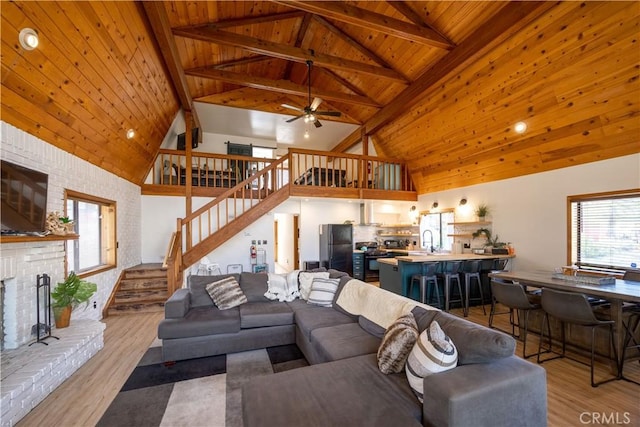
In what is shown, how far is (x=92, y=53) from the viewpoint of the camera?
305 centimetres

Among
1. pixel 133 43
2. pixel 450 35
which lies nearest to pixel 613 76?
pixel 450 35

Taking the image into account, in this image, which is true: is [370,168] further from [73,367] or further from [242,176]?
[73,367]

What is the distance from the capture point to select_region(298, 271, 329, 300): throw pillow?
13.0ft

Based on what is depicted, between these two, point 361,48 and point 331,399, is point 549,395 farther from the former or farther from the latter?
point 361,48

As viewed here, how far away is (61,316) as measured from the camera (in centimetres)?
331

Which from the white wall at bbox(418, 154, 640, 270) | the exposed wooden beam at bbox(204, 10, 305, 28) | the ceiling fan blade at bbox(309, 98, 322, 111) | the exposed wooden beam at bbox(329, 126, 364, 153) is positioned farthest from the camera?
the exposed wooden beam at bbox(329, 126, 364, 153)

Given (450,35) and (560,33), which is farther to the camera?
(450,35)

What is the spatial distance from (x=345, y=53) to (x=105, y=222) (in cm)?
619

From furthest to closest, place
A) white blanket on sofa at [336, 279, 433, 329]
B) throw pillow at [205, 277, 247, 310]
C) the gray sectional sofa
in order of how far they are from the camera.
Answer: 1. throw pillow at [205, 277, 247, 310]
2. white blanket on sofa at [336, 279, 433, 329]
3. the gray sectional sofa

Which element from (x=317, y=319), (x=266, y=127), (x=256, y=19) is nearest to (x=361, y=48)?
(x=256, y=19)

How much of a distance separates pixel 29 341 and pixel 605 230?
767 cm

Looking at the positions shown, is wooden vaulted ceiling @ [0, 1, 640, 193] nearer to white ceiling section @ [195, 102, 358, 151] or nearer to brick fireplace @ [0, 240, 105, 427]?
white ceiling section @ [195, 102, 358, 151]

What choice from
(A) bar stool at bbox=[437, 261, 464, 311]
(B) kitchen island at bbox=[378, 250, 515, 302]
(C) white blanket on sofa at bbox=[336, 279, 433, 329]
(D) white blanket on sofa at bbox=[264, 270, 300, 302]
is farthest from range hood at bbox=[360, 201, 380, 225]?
(C) white blanket on sofa at bbox=[336, 279, 433, 329]

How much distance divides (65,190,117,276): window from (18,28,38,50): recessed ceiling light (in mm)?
2034
